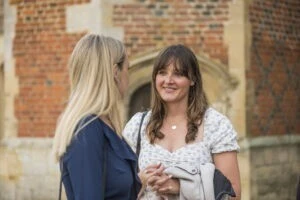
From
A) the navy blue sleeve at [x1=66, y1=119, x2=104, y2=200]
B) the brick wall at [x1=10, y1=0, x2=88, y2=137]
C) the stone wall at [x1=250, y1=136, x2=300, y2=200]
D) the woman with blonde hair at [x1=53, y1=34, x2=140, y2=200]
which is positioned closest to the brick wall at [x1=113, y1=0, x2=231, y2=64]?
the brick wall at [x1=10, y1=0, x2=88, y2=137]

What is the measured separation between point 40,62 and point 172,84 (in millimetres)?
6115

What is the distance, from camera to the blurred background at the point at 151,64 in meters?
8.56

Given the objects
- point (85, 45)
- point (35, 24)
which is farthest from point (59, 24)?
point (85, 45)

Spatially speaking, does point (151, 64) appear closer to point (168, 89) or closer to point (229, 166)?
point (168, 89)

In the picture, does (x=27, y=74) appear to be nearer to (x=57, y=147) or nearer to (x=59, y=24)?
(x=59, y=24)

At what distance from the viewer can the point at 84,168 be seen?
97.1 inches

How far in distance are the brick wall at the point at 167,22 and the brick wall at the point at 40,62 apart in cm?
79

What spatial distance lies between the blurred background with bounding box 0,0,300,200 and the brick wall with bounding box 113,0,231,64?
0.04ft

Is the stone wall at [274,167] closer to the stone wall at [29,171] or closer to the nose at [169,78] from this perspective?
the stone wall at [29,171]

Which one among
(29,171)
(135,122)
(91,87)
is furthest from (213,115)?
(29,171)

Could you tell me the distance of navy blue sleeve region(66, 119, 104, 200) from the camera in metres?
2.47

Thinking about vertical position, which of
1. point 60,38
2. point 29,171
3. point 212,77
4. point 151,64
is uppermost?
point 60,38

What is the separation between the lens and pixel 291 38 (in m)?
9.57

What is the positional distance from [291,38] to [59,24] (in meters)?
3.38
